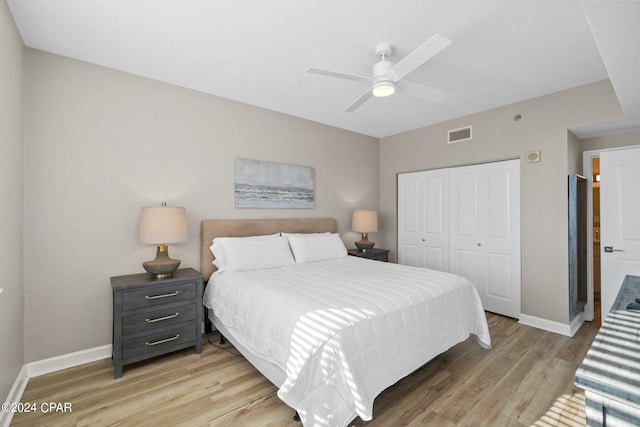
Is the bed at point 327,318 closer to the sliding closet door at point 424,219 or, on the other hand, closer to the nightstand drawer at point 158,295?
the nightstand drawer at point 158,295

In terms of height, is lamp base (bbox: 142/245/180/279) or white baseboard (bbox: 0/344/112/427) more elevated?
lamp base (bbox: 142/245/180/279)

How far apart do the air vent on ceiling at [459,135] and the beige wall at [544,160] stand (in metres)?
0.08

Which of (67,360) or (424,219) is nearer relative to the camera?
(67,360)

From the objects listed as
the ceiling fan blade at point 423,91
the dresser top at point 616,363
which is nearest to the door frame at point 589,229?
the ceiling fan blade at point 423,91

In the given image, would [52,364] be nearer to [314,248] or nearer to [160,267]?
Result: [160,267]

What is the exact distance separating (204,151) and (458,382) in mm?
3250

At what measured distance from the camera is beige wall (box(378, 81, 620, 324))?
3.03 m

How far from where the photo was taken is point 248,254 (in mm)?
2973

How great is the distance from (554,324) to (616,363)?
295 cm

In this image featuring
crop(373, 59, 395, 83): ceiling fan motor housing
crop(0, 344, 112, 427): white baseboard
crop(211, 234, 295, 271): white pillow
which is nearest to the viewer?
crop(0, 344, 112, 427): white baseboard

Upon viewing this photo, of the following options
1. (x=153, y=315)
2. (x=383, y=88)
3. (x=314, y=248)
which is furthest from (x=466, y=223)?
(x=153, y=315)

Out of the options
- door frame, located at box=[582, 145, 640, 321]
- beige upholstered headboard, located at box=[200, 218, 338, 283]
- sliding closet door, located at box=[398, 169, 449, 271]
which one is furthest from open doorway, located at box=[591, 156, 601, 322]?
beige upholstered headboard, located at box=[200, 218, 338, 283]

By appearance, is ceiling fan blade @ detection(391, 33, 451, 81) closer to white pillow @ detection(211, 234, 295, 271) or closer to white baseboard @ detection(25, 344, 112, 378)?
white pillow @ detection(211, 234, 295, 271)

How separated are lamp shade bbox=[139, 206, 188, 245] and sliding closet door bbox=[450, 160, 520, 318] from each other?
3571 millimetres
